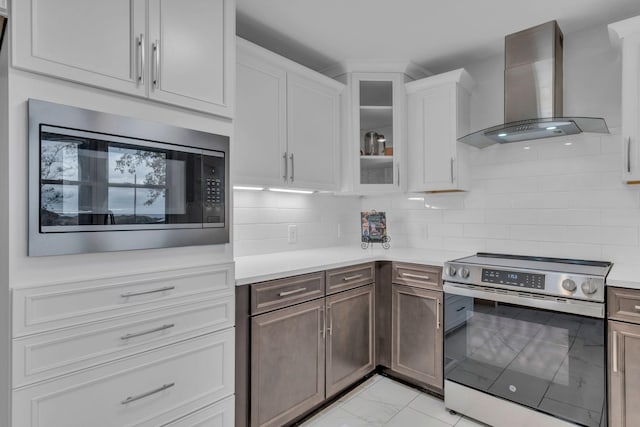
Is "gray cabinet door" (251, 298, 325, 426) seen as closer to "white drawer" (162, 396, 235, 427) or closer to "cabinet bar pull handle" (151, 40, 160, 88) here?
"white drawer" (162, 396, 235, 427)

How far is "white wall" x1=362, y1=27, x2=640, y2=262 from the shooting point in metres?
2.28

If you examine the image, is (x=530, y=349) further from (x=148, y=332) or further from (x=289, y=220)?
(x=148, y=332)

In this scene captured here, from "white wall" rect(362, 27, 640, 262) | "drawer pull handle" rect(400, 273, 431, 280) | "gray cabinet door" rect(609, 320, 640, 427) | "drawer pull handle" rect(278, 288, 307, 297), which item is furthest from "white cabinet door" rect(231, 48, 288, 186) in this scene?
"gray cabinet door" rect(609, 320, 640, 427)

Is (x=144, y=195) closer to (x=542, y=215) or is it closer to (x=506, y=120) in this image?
(x=506, y=120)

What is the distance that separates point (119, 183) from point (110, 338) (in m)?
0.58

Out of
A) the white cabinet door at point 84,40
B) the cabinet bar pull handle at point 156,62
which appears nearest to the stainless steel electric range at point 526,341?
the cabinet bar pull handle at point 156,62

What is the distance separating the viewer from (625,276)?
71.3 inches

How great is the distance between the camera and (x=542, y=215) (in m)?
2.53

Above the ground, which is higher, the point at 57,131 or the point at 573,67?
the point at 573,67

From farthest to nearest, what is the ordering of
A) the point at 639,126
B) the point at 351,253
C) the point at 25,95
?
the point at 351,253 → the point at 639,126 → the point at 25,95

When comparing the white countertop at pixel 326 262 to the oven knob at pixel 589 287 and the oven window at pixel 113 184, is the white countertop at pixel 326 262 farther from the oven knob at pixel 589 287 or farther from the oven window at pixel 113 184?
the oven window at pixel 113 184

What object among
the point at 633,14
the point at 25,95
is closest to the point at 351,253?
the point at 25,95

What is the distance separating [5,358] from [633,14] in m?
3.50

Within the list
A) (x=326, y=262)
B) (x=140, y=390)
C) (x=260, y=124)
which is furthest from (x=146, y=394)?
(x=260, y=124)
